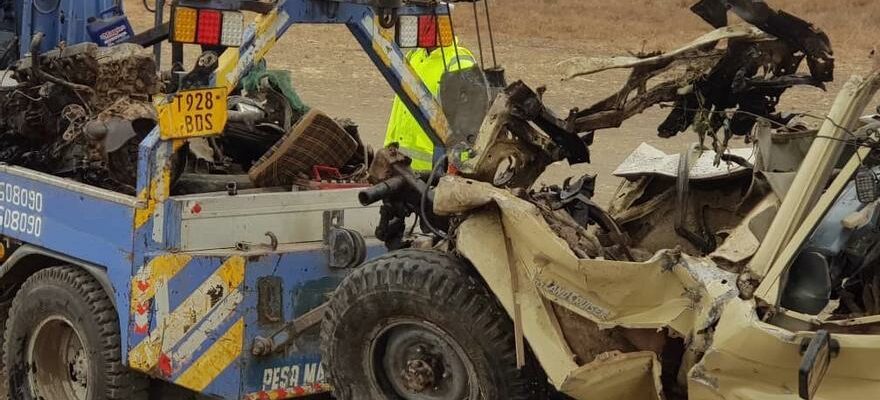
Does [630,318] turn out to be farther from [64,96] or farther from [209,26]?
[64,96]

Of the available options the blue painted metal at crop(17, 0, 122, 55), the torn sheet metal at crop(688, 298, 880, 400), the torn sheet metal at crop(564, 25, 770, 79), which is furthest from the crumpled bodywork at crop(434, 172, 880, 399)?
the blue painted metal at crop(17, 0, 122, 55)

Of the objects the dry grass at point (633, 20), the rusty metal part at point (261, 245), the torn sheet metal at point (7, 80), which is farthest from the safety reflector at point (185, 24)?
the dry grass at point (633, 20)

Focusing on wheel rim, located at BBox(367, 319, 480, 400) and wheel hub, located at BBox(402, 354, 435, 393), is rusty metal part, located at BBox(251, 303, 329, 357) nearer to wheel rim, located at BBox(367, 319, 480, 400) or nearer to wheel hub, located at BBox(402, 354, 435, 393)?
wheel rim, located at BBox(367, 319, 480, 400)

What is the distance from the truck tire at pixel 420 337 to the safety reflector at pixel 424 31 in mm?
2134

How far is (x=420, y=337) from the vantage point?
468 cm

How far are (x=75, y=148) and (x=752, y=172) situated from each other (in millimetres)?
3485

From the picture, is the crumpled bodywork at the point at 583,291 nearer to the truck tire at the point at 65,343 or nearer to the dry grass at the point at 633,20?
the truck tire at the point at 65,343

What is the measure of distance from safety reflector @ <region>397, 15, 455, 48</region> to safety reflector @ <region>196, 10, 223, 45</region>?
1249mm

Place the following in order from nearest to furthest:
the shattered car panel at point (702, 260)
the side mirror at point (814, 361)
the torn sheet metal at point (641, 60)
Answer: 1. the side mirror at point (814, 361)
2. the shattered car panel at point (702, 260)
3. the torn sheet metal at point (641, 60)

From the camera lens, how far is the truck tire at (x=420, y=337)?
4461mm

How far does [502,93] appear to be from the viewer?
15.8ft

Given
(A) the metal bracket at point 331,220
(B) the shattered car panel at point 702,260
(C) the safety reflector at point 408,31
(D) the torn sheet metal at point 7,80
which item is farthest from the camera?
(D) the torn sheet metal at point 7,80

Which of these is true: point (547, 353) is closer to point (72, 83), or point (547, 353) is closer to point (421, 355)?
point (421, 355)

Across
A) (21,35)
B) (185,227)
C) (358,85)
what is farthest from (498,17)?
(185,227)
